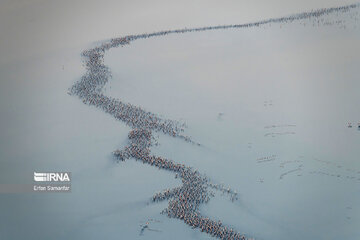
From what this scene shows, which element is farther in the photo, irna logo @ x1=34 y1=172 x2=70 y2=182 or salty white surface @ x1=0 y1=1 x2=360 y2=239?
irna logo @ x1=34 y1=172 x2=70 y2=182

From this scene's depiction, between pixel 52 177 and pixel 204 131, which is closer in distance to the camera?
pixel 52 177

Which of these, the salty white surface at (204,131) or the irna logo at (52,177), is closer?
the salty white surface at (204,131)

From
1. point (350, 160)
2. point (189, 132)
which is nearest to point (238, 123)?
point (189, 132)

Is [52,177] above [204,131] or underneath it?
underneath
